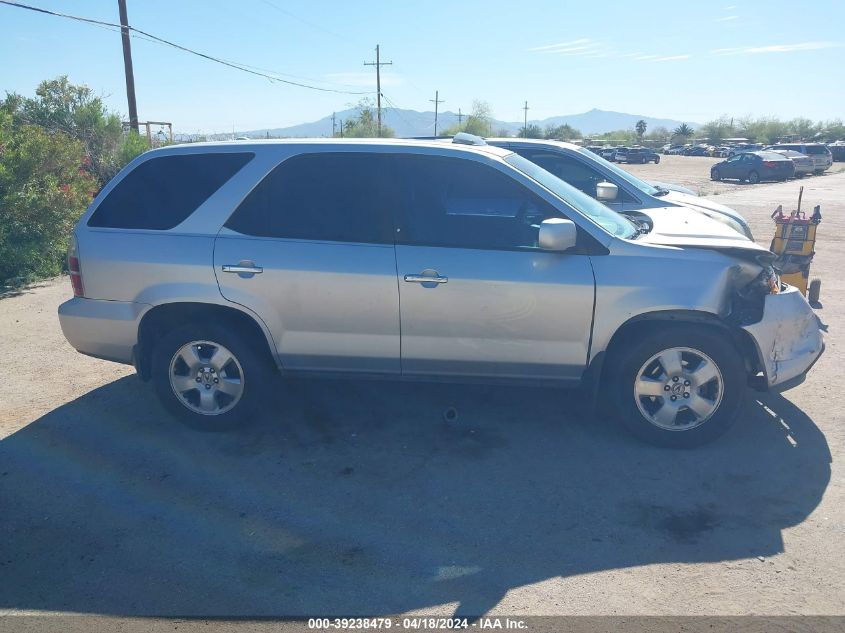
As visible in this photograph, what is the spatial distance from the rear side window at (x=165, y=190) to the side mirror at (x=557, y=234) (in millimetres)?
2110

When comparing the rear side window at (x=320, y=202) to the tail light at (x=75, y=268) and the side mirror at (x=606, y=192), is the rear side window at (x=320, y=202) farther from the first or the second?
the side mirror at (x=606, y=192)

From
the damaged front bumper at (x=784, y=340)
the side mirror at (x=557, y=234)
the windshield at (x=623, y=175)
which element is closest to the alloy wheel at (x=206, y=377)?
the side mirror at (x=557, y=234)

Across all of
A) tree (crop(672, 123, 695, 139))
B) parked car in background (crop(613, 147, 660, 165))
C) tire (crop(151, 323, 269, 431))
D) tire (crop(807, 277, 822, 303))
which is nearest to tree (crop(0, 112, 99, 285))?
tire (crop(151, 323, 269, 431))

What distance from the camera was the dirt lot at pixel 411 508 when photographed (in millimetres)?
3465

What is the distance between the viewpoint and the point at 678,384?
4.83m

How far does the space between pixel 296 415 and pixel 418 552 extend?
204cm

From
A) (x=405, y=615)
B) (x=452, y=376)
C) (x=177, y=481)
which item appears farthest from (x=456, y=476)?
Answer: (x=177, y=481)

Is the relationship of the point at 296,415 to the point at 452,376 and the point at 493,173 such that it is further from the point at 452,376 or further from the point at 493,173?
the point at 493,173

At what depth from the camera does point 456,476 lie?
4.59 m

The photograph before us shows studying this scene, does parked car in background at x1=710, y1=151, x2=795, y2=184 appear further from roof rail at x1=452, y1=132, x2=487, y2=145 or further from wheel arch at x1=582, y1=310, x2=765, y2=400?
wheel arch at x1=582, y1=310, x2=765, y2=400

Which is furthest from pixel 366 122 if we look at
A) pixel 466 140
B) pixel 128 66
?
pixel 466 140

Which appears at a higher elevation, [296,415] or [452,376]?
[452,376]

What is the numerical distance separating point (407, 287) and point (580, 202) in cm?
146

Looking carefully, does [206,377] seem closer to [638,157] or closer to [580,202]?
[580,202]
